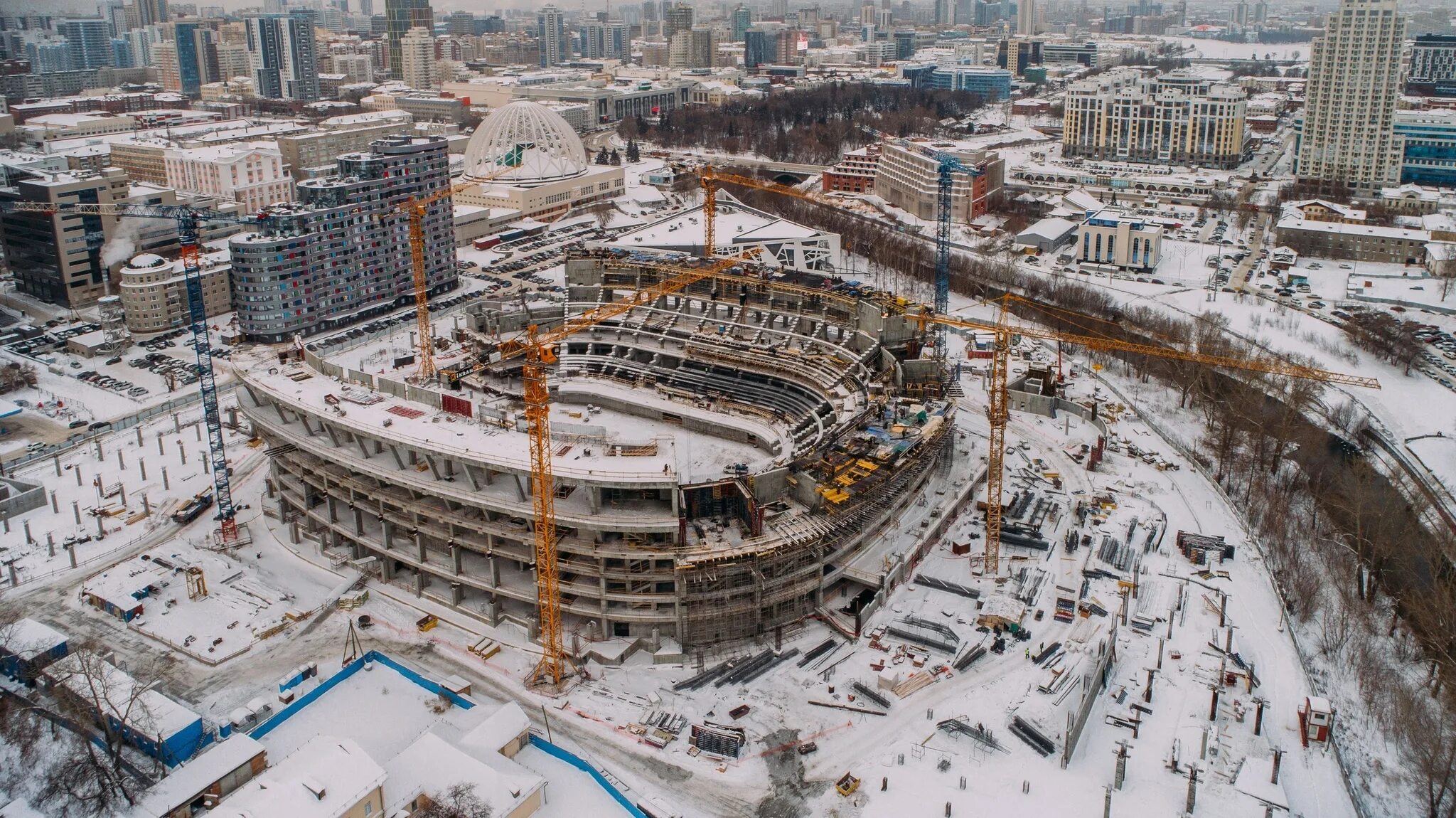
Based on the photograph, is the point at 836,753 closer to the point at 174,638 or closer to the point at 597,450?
the point at 597,450

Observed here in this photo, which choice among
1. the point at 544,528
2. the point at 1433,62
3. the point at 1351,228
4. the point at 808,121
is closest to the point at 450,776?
the point at 544,528

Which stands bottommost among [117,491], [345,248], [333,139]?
[117,491]

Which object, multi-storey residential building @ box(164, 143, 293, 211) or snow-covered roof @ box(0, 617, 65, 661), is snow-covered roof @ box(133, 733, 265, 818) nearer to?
snow-covered roof @ box(0, 617, 65, 661)

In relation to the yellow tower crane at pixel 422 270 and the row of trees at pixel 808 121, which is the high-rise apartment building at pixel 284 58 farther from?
the yellow tower crane at pixel 422 270

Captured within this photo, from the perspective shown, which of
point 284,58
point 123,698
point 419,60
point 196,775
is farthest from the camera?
point 419,60

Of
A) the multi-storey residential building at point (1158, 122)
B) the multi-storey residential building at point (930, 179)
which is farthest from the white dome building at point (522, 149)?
the multi-storey residential building at point (1158, 122)

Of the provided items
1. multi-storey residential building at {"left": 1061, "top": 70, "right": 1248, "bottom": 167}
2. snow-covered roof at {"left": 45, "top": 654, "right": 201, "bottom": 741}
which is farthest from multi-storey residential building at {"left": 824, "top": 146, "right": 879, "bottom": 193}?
snow-covered roof at {"left": 45, "top": 654, "right": 201, "bottom": 741}

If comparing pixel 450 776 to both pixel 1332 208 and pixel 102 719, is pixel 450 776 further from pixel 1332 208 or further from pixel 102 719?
pixel 1332 208
